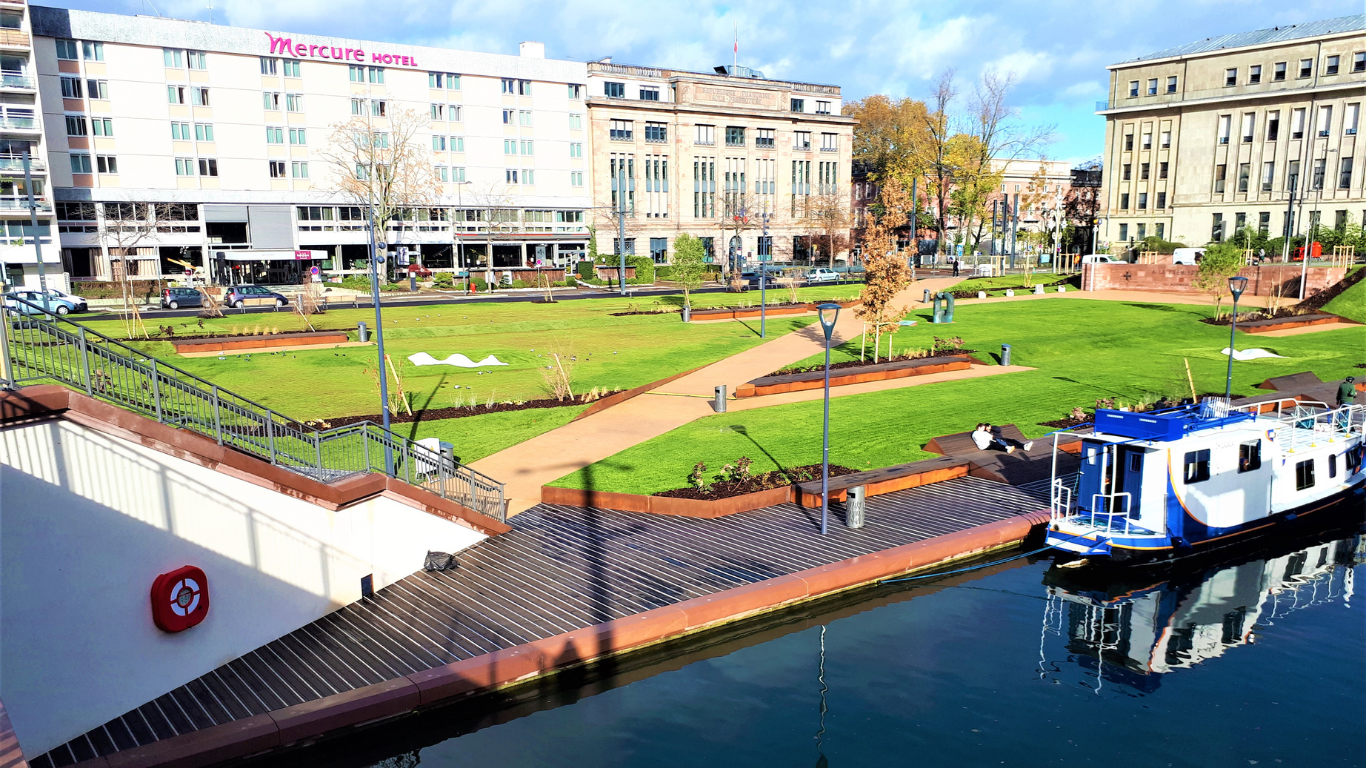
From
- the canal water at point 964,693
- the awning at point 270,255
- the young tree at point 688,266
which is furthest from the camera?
Result: the awning at point 270,255

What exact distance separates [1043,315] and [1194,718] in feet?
129

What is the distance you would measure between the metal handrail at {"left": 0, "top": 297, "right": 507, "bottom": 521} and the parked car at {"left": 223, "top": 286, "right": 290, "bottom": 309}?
42377mm

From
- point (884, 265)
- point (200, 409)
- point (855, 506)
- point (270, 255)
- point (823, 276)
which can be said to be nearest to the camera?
point (200, 409)

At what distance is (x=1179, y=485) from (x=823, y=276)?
193 feet

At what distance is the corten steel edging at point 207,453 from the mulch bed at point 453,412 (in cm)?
912

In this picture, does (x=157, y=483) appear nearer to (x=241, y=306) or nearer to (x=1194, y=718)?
(x=1194, y=718)

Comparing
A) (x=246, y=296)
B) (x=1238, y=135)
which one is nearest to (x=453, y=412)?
(x=246, y=296)

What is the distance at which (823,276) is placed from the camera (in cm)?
7425

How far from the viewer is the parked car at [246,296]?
176 feet

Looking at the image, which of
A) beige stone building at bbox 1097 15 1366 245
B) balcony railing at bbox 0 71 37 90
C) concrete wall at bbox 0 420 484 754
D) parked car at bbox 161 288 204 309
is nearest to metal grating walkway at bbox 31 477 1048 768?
concrete wall at bbox 0 420 484 754

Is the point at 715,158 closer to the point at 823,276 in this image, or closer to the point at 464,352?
the point at 823,276

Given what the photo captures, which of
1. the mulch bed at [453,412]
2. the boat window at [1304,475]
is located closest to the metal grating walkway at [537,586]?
the boat window at [1304,475]

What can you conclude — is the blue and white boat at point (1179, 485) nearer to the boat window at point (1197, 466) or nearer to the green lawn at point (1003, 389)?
the boat window at point (1197, 466)

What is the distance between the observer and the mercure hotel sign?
74.6 m
